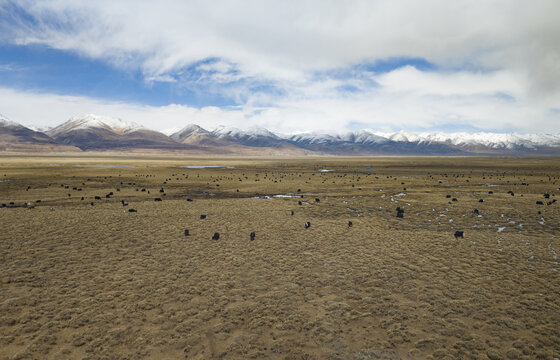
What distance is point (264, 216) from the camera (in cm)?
2188

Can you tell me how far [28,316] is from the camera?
8.69m

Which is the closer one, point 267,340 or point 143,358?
point 143,358

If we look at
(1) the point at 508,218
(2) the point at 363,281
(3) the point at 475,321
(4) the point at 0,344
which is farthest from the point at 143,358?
(1) the point at 508,218

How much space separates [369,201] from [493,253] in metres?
14.4

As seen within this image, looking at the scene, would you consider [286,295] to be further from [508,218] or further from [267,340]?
[508,218]

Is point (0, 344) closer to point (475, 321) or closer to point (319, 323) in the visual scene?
point (319, 323)

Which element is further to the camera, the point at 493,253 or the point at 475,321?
the point at 493,253

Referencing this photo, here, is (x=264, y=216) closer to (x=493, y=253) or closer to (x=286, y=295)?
(x=286, y=295)

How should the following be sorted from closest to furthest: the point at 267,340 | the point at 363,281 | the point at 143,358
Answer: the point at 143,358
the point at 267,340
the point at 363,281

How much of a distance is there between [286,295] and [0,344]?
8048mm

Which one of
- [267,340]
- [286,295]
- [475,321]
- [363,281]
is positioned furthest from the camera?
[363,281]

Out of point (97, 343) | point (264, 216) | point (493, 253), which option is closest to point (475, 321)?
point (493, 253)

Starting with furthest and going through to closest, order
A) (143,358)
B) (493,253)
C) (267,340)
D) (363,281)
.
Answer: (493,253)
(363,281)
(267,340)
(143,358)

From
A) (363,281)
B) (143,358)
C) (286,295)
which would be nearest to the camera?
(143,358)
